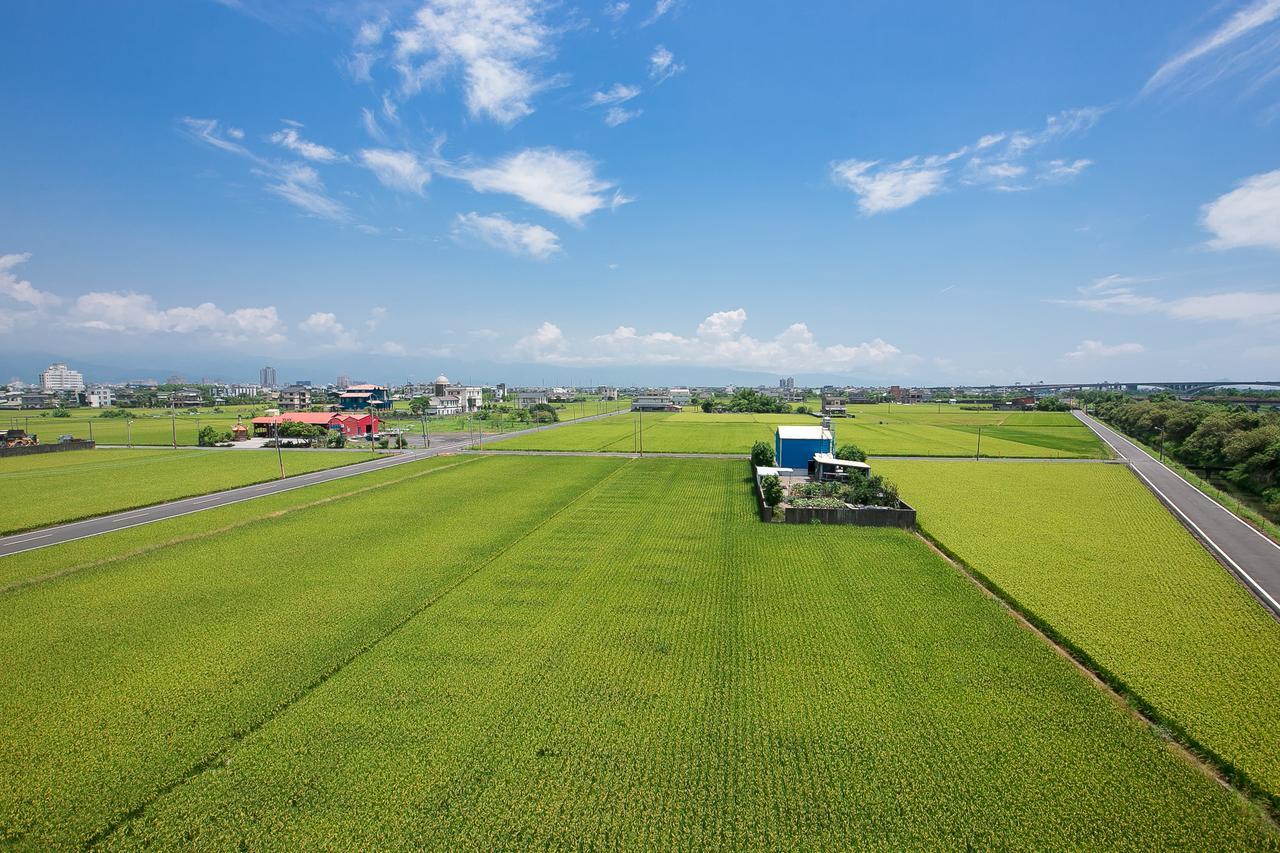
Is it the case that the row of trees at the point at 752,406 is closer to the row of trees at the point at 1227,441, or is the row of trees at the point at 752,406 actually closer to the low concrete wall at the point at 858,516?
the row of trees at the point at 1227,441

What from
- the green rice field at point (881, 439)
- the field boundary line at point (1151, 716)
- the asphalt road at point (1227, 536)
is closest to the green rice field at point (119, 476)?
the green rice field at point (881, 439)

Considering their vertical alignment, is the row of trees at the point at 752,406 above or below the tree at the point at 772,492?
above

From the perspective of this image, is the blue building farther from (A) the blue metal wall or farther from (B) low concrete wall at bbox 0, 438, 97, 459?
(B) low concrete wall at bbox 0, 438, 97, 459

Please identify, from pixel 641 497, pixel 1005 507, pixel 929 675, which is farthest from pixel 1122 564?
pixel 641 497

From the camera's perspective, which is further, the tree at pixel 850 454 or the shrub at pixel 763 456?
the shrub at pixel 763 456

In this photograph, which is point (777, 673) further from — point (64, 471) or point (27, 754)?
point (64, 471)

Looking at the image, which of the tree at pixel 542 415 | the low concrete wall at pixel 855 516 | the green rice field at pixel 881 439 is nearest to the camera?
the low concrete wall at pixel 855 516

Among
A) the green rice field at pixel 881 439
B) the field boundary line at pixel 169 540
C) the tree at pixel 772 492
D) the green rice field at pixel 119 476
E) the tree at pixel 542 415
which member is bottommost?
the field boundary line at pixel 169 540

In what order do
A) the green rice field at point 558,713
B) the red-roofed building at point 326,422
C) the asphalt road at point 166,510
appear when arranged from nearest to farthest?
A: 1. the green rice field at point 558,713
2. the asphalt road at point 166,510
3. the red-roofed building at point 326,422
